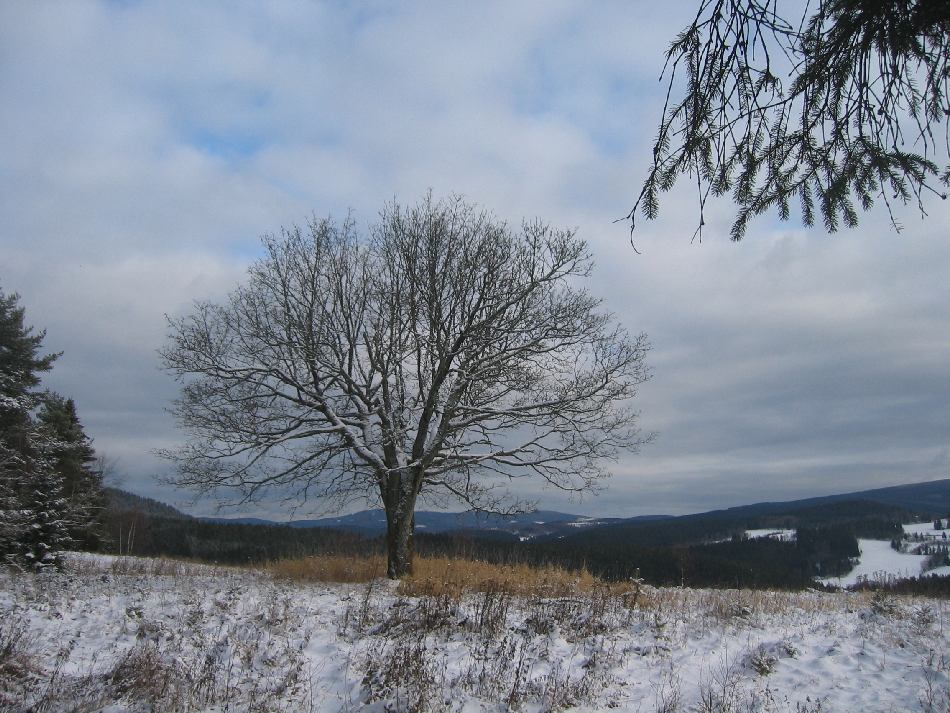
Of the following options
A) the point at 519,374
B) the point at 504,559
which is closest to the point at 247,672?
the point at 519,374

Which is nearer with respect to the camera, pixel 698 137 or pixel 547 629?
pixel 698 137

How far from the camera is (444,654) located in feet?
23.7

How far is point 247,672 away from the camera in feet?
21.7

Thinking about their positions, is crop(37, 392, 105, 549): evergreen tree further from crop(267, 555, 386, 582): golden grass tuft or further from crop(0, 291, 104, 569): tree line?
crop(267, 555, 386, 582): golden grass tuft

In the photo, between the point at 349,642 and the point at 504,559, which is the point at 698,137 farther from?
the point at 504,559

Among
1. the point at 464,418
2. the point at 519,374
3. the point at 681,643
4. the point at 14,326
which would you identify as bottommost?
the point at 681,643

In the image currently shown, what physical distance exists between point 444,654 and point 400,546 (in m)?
6.65

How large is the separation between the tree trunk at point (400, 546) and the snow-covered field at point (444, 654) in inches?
113

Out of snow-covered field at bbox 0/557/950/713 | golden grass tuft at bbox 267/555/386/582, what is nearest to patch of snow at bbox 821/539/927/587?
golden grass tuft at bbox 267/555/386/582

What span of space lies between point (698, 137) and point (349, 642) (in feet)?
23.4

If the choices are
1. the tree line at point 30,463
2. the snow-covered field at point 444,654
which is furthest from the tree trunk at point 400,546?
the tree line at point 30,463

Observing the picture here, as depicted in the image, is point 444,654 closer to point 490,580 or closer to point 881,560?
point 490,580

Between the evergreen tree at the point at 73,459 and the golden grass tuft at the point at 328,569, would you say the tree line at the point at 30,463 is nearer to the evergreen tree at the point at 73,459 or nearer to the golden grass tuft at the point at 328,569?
the evergreen tree at the point at 73,459

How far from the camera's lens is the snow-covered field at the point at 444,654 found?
6055mm
